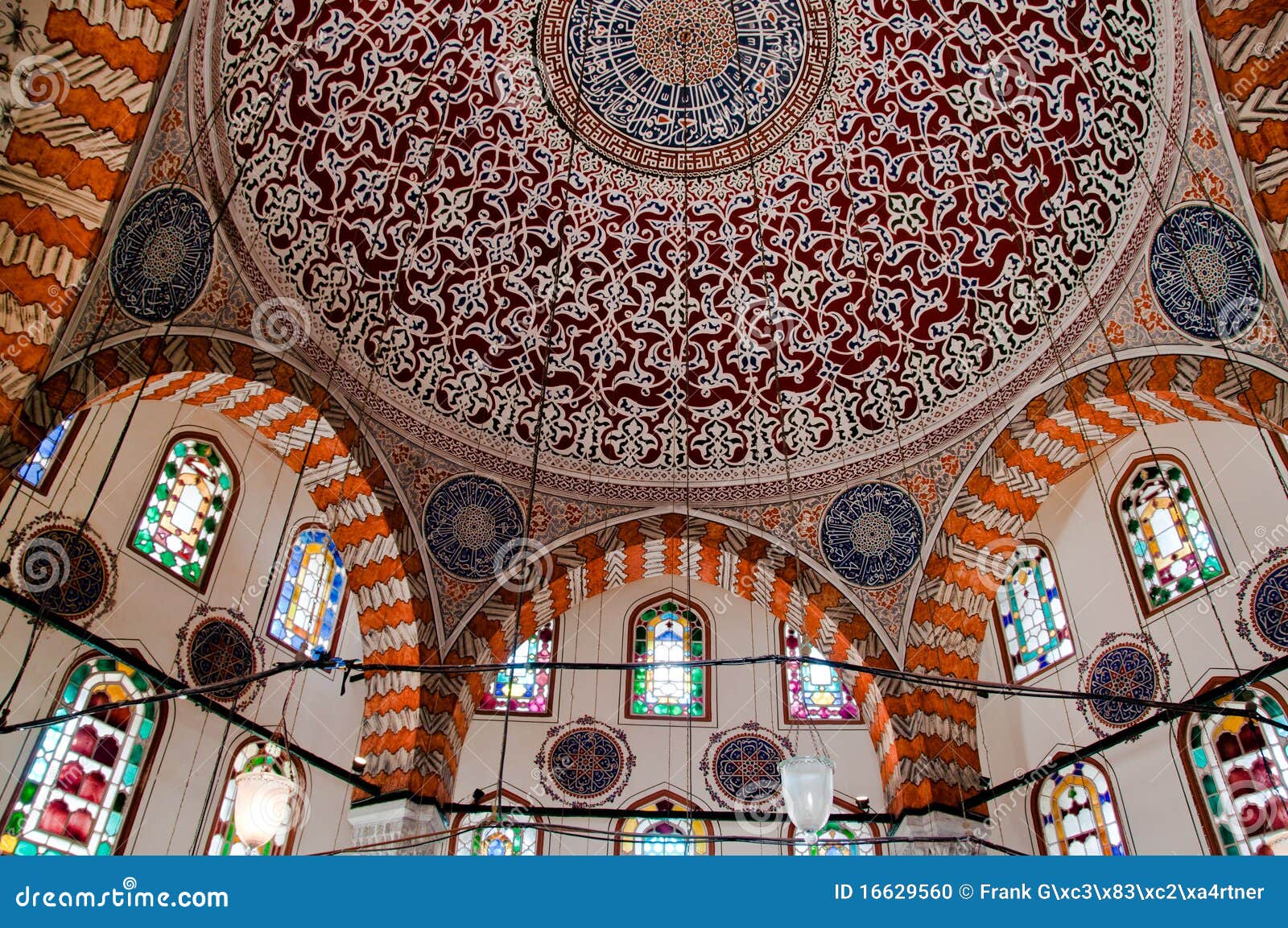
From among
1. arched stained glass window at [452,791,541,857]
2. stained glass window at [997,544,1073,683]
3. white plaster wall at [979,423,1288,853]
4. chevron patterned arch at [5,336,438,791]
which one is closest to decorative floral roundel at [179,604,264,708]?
chevron patterned arch at [5,336,438,791]

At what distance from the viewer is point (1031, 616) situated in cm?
838

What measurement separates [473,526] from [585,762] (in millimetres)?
2549

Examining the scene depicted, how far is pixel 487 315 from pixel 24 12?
4065 millimetres

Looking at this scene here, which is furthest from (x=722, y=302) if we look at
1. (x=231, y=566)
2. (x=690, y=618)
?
(x=231, y=566)

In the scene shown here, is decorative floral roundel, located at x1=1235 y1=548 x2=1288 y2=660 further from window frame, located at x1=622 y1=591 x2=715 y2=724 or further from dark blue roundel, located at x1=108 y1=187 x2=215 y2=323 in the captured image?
dark blue roundel, located at x1=108 y1=187 x2=215 y2=323

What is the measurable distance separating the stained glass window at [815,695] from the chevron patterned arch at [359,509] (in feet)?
11.7

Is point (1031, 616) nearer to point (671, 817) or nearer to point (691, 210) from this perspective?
point (671, 817)

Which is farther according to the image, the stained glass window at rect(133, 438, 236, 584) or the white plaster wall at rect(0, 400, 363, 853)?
the stained glass window at rect(133, 438, 236, 584)

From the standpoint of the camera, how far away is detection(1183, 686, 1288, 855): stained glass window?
615 centimetres

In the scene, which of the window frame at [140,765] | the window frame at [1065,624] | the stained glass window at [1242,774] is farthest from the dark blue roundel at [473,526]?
the stained glass window at [1242,774]

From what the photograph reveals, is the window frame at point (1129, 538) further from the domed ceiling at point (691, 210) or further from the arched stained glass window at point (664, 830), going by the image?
the arched stained glass window at point (664, 830)

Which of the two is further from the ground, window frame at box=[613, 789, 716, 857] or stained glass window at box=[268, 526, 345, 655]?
stained glass window at box=[268, 526, 345, 655]

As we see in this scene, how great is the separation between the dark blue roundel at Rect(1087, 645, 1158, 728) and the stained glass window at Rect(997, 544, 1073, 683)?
371 mm

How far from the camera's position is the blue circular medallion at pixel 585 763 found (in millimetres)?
8883
